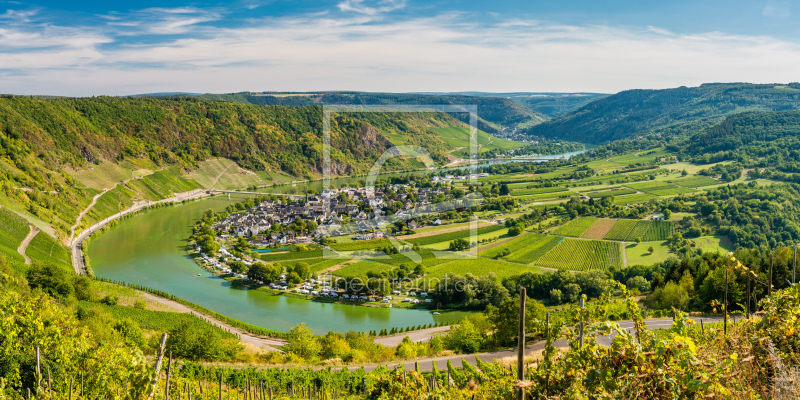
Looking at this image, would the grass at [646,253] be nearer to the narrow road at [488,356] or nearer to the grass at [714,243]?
the grass at [714,243]

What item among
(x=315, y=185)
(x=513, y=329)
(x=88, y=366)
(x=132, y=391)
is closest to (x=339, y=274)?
(x=513, y=329)

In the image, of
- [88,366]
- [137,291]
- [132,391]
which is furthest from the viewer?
[137,291]

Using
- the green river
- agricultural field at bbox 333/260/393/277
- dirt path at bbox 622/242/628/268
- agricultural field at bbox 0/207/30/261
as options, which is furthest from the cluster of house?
dirt path at bbox 622/242/628/268

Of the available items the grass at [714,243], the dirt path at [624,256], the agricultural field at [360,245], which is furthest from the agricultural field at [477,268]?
the grass at [714,243]

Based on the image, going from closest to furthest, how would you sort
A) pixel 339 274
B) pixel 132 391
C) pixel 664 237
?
1. pixel 132 391
2. pixel 339 274
3. pixel 664 237

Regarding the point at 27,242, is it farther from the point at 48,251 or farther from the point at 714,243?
the point at 714,243

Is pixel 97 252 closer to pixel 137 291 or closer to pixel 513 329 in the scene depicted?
pixel 137 291
